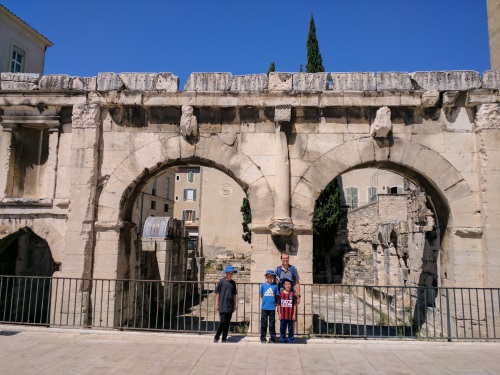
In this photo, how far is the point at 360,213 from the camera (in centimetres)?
2581

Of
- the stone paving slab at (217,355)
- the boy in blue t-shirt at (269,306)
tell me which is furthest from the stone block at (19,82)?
the boy in blue t-shirt at (269,306)

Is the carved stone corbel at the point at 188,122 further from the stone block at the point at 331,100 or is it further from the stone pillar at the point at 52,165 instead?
the stone pillar at the point at 52,165

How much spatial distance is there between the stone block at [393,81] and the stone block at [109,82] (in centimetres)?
537

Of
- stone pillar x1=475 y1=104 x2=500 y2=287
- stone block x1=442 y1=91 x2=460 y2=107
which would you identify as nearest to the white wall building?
stone block x1=442 y1=91 x2=460 y2=107

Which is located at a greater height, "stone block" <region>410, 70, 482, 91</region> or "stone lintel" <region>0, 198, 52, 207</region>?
"stone block" <region>410, 70, 482, 91</region>

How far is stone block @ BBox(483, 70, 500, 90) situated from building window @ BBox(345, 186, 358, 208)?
2294 cm

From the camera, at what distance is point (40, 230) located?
8.46 metres

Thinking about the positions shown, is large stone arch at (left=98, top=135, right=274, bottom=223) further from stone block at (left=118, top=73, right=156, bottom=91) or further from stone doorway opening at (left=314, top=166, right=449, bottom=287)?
stone doorway opening at (left=314, top=166, right=449, bottom=287)

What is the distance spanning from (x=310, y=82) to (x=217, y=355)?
5.52 meters

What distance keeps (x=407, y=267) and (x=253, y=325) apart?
23.1 feet

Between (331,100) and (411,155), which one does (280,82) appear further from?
(411,155)

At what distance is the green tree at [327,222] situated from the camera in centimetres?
2409

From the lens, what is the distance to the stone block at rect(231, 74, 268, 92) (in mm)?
8375

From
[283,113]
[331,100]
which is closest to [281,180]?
[283,113]
